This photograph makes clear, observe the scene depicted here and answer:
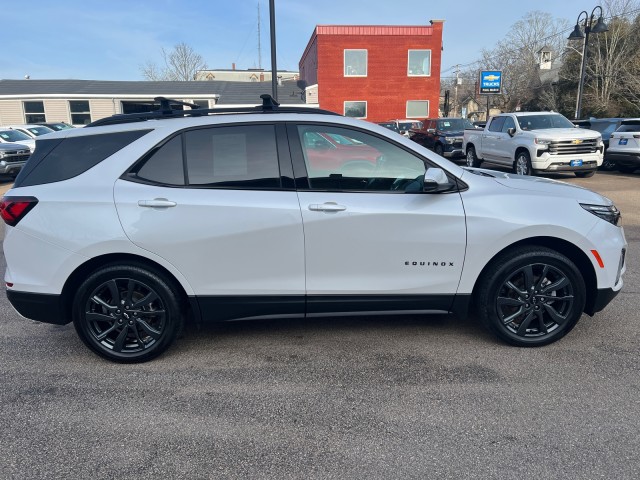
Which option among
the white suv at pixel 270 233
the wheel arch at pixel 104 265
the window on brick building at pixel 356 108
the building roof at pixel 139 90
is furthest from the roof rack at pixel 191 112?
the window on brick building at pixel 356 108

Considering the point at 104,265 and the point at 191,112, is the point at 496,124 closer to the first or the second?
the point at 191,112

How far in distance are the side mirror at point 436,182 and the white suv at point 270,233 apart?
0.4 inches

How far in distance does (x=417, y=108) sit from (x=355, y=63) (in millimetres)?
5874

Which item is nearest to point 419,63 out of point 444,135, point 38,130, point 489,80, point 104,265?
point 489,80

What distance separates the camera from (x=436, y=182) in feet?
11.0

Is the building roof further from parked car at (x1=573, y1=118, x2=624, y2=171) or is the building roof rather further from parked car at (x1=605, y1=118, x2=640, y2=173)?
parked car at (x1=605, y1=118, x2=640, y2=173)

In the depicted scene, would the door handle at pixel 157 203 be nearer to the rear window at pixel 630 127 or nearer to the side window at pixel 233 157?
the side window at pixel 233 157

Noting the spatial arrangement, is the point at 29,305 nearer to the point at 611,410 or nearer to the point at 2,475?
the point at 2,475

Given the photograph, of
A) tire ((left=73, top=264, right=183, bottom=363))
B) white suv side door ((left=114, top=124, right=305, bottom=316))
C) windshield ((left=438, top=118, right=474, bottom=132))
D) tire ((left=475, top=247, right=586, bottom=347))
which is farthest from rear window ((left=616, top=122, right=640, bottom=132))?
tire ((left=73, top=264, right=183, bottom=363))

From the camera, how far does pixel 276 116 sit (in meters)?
3.59

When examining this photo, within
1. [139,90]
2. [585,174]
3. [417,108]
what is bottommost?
[585,174]

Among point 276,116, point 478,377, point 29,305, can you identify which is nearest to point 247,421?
point 478,377

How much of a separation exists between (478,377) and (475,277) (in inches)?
28.5

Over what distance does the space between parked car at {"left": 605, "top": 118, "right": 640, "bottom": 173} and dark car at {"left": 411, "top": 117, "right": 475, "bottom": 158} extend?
500cm
